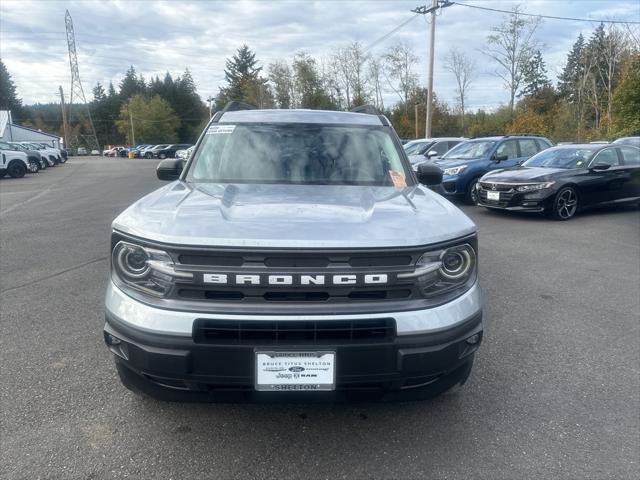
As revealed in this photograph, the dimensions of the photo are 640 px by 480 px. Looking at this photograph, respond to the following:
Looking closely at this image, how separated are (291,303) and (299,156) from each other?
5.68 ft

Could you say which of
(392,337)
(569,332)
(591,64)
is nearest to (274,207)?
(392,337)

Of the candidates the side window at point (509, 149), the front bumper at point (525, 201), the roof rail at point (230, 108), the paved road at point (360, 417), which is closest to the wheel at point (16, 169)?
the side window at point (509, 149)

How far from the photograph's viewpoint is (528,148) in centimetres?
1346

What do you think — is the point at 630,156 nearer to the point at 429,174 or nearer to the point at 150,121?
the point at 429,174

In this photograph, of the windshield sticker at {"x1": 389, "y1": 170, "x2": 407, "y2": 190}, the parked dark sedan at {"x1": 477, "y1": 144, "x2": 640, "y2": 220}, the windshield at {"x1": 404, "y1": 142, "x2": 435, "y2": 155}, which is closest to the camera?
the windshield sticker at {"x1": 389, "y1": 170, "x2": 407, "y2": 190}

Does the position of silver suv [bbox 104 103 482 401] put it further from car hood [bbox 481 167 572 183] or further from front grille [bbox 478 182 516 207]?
car hood [bbox 481 167 572 183]

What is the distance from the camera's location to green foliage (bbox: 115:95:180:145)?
9006cm

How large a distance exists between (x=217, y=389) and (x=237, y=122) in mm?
2428

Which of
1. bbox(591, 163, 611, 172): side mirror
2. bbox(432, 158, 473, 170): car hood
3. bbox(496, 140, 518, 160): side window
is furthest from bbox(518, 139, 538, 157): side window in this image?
bbox(591, 163, 611, 172): side mirror

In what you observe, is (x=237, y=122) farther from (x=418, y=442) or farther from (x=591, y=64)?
(x=591, y=64)

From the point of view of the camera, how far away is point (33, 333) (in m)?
4.23

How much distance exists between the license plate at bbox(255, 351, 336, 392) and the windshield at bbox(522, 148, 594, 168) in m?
9.80

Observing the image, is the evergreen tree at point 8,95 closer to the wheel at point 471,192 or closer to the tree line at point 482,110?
the tree line at point 482,110

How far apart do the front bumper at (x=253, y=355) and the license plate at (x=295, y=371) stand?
3 cm
